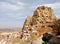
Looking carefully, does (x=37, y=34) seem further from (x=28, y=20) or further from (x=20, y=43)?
(x=28, y=20)

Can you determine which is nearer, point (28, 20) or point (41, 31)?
point (41, 31)

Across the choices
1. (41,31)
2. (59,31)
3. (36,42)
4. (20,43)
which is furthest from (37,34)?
(59,31)

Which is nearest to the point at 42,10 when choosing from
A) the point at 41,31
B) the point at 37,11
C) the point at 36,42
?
the point at 37,11

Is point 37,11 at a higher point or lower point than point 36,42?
higher

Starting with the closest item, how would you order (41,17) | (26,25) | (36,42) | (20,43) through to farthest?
(36,42)
(20,43)
(41,17)
(26,25)

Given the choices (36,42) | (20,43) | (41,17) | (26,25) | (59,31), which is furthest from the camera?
(26,25)

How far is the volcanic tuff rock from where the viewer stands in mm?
32778

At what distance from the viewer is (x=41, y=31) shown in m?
32.7

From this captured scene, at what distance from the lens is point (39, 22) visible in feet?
111

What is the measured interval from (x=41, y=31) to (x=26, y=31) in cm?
413

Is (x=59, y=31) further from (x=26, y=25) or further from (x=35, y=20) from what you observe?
(x=26, y=25)

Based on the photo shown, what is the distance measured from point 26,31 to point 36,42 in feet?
29.5

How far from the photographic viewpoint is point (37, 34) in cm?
3253

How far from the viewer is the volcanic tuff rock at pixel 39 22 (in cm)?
3278
